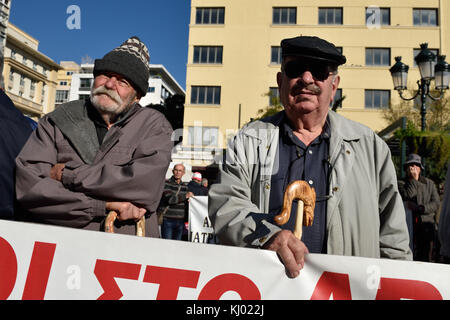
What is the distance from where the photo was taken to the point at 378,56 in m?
26.9

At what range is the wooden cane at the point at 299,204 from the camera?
5.53 feet

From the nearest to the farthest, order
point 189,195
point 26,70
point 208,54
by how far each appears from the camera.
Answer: point 189,195 < point 208,54 < point 26,70

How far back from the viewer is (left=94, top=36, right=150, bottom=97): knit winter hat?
8.16 ft

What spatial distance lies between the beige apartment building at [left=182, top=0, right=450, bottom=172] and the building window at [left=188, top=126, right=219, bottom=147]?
0.07 m

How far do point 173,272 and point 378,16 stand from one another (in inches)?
1174

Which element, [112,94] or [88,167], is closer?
[88,167]

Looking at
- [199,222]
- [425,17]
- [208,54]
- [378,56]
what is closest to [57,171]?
[199,222]

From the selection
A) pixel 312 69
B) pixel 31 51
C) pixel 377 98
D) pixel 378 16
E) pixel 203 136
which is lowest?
pixel 312 69

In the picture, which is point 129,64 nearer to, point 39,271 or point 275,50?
point 39,271

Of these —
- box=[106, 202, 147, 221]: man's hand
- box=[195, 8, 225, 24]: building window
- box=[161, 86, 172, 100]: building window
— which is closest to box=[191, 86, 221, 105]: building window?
box=[195, 8, 225, 24]: building window

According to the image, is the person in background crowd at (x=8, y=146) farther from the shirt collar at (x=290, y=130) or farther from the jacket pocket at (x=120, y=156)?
the shirt collar at (x=290, y=130)

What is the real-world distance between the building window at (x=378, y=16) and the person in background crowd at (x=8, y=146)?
28901 mm

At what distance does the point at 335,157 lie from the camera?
206 cm
